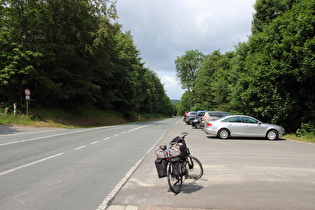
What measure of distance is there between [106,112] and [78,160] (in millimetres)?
31179

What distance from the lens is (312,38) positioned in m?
11.9

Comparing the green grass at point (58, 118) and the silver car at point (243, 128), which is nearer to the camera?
the silver car at point (243, 128)

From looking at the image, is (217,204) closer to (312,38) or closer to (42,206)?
(42,206)

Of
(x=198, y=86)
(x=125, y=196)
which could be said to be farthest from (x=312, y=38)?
(x=198, y=86)

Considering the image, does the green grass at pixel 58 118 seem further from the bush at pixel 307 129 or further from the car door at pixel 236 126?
the bush at pixel 307 129

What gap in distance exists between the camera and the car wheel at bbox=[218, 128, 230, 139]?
44.3ft

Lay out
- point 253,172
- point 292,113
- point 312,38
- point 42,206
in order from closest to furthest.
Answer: point 42,206, point 253,172, point 312,38, point 292,113

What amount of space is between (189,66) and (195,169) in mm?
59669

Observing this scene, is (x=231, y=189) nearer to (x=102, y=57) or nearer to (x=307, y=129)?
(x=307, y=129)

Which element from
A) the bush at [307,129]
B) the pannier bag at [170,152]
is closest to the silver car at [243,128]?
the bush at [307,129]

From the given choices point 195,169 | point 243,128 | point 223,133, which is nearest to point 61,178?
point 195,169

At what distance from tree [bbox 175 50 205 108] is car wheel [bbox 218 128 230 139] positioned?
49.1 metres

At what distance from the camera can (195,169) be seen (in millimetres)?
5258

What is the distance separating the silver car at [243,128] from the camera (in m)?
13.0
